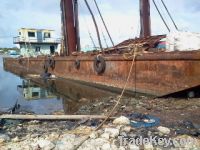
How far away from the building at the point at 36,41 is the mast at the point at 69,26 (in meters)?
17.1

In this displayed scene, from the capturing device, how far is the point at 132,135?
193 inches

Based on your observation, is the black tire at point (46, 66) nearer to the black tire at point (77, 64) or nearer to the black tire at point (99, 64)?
A: the black tire at point (77, 64)

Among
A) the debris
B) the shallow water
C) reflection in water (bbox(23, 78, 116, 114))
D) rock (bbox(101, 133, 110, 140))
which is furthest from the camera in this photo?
reflection in water (bbox(23, 78, 116, 114))

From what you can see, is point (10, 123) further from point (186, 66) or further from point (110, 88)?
point (110, 88)

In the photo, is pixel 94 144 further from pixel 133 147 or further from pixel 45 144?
pixel 45 144

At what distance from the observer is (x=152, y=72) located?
9.40 m

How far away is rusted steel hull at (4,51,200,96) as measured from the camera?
8.00m

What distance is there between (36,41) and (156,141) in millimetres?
31637

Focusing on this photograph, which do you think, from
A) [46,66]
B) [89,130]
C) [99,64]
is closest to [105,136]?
[89,130]

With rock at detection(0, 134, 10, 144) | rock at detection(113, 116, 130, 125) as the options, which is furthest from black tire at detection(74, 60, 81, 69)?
rock at detection(0, 134, 10, 144)

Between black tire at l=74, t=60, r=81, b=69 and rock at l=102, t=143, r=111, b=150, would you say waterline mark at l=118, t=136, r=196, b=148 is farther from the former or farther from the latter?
black tire at l=74, t=60, r=81, b=69

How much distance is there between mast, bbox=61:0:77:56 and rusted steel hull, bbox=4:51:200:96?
7.96 ft

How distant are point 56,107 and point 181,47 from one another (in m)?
4.44

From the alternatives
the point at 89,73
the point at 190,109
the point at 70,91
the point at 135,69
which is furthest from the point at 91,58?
the point at 190,109
